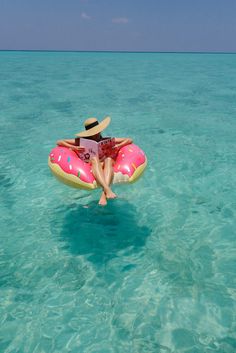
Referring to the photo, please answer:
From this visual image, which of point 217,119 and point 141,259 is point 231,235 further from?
point 217,119

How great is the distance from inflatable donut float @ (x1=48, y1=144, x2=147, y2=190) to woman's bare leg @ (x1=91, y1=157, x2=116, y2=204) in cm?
6

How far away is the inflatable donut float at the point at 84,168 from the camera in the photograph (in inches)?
157

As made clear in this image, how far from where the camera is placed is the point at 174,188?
571 cm

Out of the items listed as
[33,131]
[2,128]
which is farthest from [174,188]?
[2,128]

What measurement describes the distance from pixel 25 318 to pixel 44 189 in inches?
107

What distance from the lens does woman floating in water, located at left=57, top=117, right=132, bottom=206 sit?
12.9 ft

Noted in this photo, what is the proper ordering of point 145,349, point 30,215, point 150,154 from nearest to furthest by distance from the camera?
point 145,349 → point 30,215 → point 150,154

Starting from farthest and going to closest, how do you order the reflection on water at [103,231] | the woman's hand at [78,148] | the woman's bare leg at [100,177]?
the woman's hand at [78,148] < the reflection on water at [103,231] < the woman's bare leg at [100,177]

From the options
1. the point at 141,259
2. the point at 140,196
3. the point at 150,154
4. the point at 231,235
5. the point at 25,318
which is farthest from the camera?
the point at 150,154

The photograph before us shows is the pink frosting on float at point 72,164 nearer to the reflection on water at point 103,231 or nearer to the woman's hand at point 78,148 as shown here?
the woman's hand at point 78,148

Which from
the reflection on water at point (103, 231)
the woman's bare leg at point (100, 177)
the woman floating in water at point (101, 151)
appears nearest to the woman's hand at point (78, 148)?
the woman floating in water at point (101, 151)

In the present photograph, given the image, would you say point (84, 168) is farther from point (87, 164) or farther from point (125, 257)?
point (125, 257)

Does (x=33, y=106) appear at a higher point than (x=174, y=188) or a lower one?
lower

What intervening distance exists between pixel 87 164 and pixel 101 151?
0.26 m
